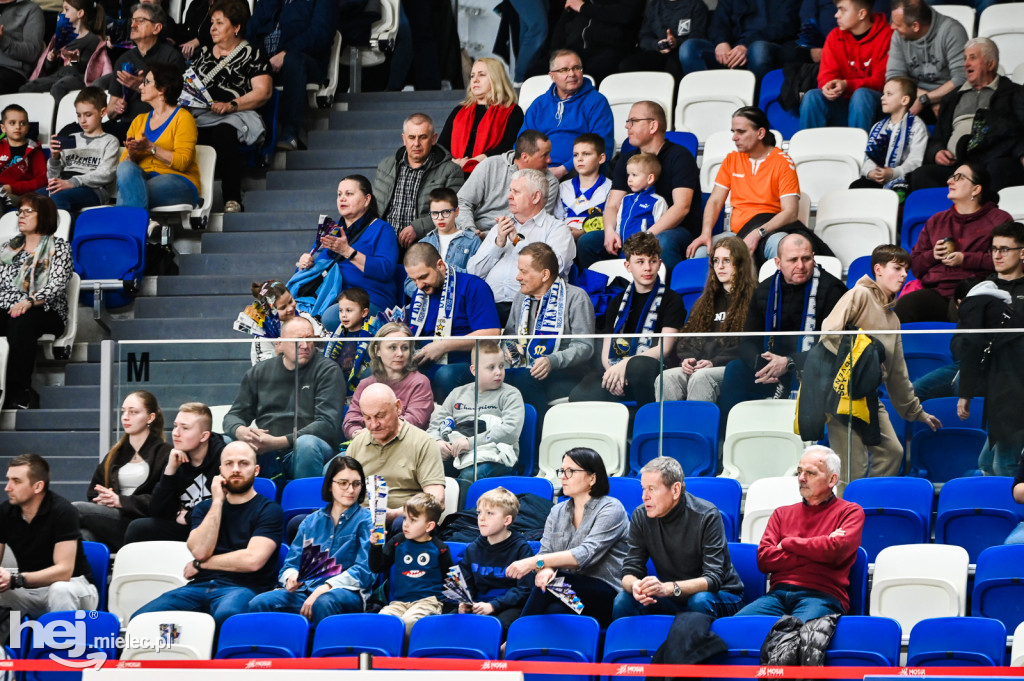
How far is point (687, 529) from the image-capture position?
633 cm

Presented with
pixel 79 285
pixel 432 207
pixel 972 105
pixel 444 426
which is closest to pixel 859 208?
pixel 972 105

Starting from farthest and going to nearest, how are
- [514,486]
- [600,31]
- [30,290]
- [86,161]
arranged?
[600,31] < [86,161] < [30,290] < [514,486]

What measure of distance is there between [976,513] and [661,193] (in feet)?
9.55

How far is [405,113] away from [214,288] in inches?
82.0

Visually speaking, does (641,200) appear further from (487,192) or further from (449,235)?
(449,235)

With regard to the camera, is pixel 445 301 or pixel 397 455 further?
pixel 445 301

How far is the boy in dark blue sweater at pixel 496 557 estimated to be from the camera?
6484 millimetres

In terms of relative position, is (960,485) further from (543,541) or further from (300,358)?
(300,358)

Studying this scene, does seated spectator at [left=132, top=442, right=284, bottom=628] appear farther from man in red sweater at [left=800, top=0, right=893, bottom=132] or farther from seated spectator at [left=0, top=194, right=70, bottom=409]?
man in red sweater at [left=800, top=0, right=893, bottom=132]

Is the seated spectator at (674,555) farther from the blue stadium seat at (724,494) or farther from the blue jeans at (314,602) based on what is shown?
the blue jeans at (314,602)

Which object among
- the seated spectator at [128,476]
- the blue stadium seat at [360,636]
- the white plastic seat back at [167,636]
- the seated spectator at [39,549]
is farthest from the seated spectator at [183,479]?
the blue stadium seat at [360,636]

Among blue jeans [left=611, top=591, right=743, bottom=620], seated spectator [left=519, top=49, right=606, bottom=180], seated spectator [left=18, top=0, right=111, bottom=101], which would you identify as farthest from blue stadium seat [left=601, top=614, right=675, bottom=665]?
seated spectator [left=18, top=0, right=111, bottom=101]

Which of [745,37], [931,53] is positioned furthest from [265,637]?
[745,37]
